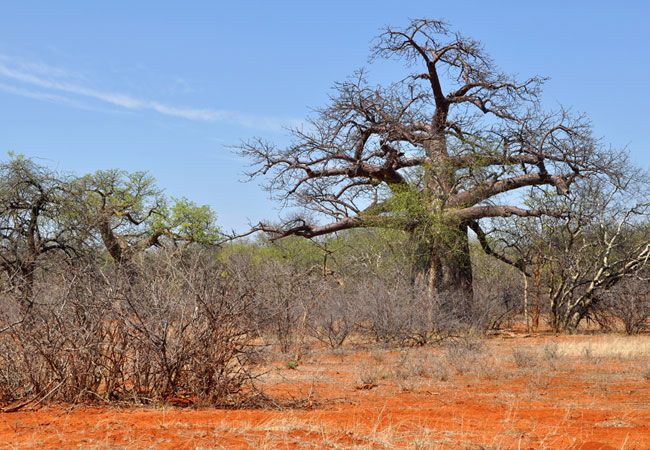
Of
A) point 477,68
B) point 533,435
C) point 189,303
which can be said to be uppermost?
point 477,68

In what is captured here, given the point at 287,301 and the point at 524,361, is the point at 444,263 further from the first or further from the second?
the point at 524,361

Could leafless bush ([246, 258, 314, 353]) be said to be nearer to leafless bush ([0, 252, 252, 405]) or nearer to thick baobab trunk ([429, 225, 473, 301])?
thick baobab trunk ([429, 225, 473, 301])

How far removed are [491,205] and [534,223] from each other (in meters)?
1.61

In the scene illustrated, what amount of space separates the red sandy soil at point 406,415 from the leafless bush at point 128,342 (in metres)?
0.34

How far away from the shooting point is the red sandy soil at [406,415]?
5.36m

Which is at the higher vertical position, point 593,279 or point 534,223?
point 534,223

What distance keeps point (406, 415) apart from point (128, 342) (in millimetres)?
2592

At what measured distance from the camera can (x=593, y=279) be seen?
1898cm

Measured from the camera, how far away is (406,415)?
22.9ft

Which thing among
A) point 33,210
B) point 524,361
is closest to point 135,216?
point 33,210

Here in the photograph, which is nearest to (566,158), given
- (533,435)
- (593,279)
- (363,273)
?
(593,279)

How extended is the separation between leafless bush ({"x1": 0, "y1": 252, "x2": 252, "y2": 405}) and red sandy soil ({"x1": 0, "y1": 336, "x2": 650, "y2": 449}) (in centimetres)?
34

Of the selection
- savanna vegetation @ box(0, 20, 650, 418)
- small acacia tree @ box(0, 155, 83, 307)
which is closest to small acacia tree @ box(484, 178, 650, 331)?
savanna vegetation @ box(0, 20, 650, 418)

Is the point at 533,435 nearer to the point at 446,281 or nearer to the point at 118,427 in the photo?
the point at 118,427
